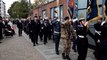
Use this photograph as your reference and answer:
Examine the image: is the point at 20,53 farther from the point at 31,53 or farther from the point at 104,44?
the point at 104,44

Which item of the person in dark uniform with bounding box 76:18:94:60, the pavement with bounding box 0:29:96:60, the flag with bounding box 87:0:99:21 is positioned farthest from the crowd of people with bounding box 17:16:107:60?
the flag with bounding box 87:0:99:21

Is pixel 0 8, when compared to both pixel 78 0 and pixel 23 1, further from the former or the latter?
pixel 78 0

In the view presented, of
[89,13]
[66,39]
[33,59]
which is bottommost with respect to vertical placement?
[33,59]

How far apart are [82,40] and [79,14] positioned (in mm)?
8372

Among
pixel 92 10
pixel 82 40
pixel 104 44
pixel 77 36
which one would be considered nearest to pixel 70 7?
pixel 92 10

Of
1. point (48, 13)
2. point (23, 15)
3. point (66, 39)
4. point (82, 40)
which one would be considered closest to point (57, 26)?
point (66, 39)

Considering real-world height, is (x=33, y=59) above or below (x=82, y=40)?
below

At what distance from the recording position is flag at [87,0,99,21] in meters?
13.8

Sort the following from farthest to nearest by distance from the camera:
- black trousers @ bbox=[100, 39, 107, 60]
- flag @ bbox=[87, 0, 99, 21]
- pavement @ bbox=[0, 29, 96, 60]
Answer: flag @ bbox=[87, 0, 99, 21] → pavement @ bbox=[0, 29, 96, 60] → black trousers @ bbox=[100, 39, 107, 60]

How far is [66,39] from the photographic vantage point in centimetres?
1109

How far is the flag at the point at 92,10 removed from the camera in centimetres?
1384

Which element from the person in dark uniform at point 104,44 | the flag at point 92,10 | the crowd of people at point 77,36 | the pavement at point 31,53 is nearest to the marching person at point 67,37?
the crowd of people at point 77,36

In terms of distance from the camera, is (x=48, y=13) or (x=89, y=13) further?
(x=48, y=13)

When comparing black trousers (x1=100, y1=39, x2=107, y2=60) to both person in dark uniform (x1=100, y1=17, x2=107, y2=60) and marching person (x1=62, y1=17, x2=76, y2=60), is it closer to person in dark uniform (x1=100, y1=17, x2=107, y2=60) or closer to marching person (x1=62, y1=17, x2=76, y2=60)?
person in dark uniform (x1=100, y1=17, x2=107, y2=60)
